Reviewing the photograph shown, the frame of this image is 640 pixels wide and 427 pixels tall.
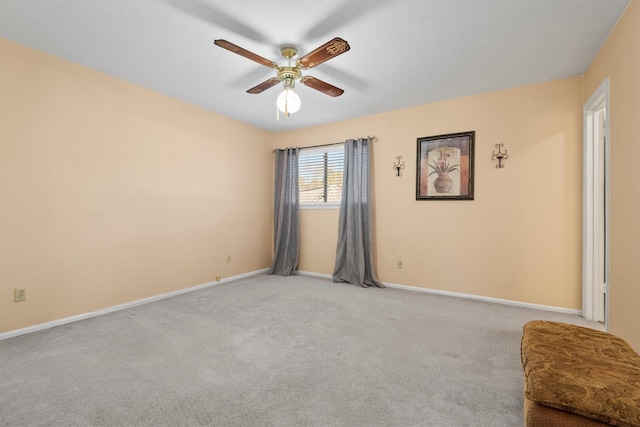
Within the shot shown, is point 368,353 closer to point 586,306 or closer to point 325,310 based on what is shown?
point 325,310

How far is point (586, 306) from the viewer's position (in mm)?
2871

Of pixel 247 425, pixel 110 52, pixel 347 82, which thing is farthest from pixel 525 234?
pixel 110 52

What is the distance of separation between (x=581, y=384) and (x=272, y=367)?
1.61m

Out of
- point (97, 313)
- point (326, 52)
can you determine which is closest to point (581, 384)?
point (326, 52)

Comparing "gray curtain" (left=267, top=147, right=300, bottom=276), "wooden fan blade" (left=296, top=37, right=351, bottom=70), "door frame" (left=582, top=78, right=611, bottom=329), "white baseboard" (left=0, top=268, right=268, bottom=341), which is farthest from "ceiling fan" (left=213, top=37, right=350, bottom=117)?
"white baseboard" (left=0, top=268, right=268, bottom=341)

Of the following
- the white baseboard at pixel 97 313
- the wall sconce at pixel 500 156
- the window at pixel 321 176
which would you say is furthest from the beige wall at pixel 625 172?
the white baseboard at pixel 97 313

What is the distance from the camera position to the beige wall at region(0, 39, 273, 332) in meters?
2.48

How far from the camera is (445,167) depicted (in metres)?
3.71

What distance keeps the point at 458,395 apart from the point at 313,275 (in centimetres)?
324

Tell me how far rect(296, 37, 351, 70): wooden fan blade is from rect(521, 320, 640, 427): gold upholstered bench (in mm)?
2030

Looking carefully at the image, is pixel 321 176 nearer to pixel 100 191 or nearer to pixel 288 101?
pixel 288 101

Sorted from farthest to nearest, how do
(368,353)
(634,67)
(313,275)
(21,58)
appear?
(313,275) < (21,58) < (368,353) < (634,67)

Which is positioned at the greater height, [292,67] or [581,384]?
[292,67]

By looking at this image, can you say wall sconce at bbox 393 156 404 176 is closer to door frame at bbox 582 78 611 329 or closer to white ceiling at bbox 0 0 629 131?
white ceiling at bbox 0 0 629 131
